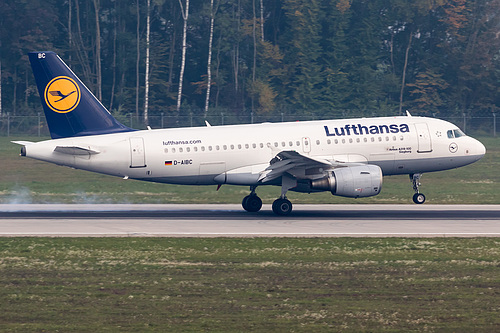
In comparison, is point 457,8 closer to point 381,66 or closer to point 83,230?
point 381,66

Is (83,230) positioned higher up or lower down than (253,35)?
lower down

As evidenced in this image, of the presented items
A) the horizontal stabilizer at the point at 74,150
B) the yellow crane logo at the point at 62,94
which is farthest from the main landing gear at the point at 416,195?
the yellow crane logo at the point at 62,94

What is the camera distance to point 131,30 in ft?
300

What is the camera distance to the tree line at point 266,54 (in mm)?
85750

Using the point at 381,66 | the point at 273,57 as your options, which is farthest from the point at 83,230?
the point at 381,66

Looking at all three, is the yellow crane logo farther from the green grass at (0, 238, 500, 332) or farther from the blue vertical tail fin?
the green grass at (0, 238, 500, 332)

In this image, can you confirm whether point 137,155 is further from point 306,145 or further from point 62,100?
point 306,145

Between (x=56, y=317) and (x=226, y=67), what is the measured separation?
76.8 meters

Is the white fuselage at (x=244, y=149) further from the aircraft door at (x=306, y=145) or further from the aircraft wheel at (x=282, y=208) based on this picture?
the aircraft wheel at (x=282, y=208)

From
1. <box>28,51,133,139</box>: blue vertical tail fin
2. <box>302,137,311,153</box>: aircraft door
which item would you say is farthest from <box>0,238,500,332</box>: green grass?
<box>302,137,311,153</box>: aircraft door

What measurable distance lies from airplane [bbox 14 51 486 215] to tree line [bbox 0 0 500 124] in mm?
47655

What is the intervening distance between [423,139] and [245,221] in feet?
32.0

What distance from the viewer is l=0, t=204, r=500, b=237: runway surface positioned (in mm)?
28031

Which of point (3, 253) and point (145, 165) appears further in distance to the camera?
point (145, 165)
